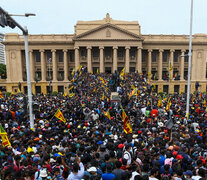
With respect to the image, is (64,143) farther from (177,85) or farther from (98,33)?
(177,85)

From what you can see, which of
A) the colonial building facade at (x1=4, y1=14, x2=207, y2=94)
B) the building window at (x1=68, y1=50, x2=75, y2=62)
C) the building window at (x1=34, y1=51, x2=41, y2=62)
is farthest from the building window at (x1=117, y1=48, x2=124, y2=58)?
the building window at (x1=34, y1=51, x2=41, y2=62)

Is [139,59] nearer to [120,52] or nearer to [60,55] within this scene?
[120,52]

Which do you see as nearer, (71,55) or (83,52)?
(83,52)

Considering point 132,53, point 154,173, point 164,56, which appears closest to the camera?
point 154,173

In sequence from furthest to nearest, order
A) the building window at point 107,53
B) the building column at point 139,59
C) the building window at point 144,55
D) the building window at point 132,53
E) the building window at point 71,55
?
the building window at point 144,55 → the building window at point 71,55 → the building window at point 132,53 → the building window at point 107,53 → the building column at point 139,59

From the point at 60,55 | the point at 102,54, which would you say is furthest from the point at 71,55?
the point at 102,54

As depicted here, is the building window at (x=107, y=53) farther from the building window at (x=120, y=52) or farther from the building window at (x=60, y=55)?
the building window at (x=60, y=55)

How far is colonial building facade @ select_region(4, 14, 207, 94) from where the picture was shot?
51781mm

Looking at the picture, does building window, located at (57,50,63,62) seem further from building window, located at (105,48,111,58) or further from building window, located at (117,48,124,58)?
building window, located at (117,48,124,58)

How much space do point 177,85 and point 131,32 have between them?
21.5m

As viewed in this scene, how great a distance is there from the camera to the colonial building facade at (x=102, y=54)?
2039 inches

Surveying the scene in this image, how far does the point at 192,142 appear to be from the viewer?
8.15m

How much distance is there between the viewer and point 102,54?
52.3 m

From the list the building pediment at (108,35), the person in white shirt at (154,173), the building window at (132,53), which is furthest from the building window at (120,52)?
the person in white shirt at (154,173)
